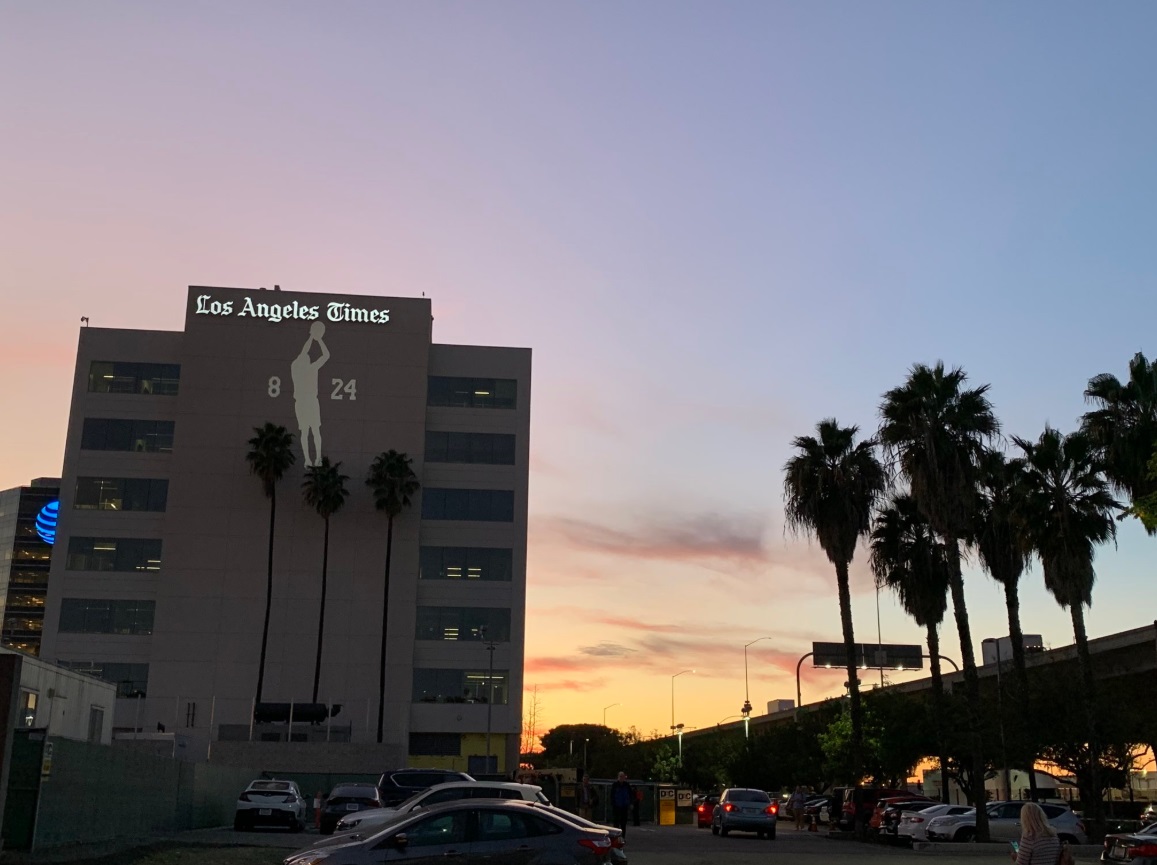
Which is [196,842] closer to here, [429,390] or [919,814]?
[919,814]

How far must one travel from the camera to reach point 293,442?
78500 mm

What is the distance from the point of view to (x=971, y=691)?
40750 millimetres

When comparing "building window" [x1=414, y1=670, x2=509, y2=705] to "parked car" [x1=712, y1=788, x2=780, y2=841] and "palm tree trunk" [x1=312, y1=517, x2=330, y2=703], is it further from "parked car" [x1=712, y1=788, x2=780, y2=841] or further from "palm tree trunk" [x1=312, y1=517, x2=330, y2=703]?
"parked car" [x1=712, y1=788, x2=780, y2=841]

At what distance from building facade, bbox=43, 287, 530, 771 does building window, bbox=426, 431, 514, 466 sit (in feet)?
0.45

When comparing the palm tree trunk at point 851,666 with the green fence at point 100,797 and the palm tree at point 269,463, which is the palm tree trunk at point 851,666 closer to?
the green fence at point 100,797

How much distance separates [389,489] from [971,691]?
43.6 meters

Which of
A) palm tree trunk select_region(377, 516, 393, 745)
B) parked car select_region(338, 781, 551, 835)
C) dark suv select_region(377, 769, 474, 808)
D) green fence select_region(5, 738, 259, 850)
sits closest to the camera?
parked car select_region(338, 781, 551, 835)

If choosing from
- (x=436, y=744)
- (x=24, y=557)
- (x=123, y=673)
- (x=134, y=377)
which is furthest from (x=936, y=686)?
(x=24, y=557)

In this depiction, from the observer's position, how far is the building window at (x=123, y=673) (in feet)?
243

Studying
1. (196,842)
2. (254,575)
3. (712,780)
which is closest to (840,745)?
(254,575)

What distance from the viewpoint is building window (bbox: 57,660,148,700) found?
74.0 meters

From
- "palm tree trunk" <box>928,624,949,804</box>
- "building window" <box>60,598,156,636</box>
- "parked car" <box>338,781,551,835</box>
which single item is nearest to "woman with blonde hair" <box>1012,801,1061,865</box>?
"parked car" <box>338,781,551,835</box>

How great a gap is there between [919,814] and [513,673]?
40.7 metres

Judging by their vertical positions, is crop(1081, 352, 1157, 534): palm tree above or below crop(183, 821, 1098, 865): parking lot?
above
